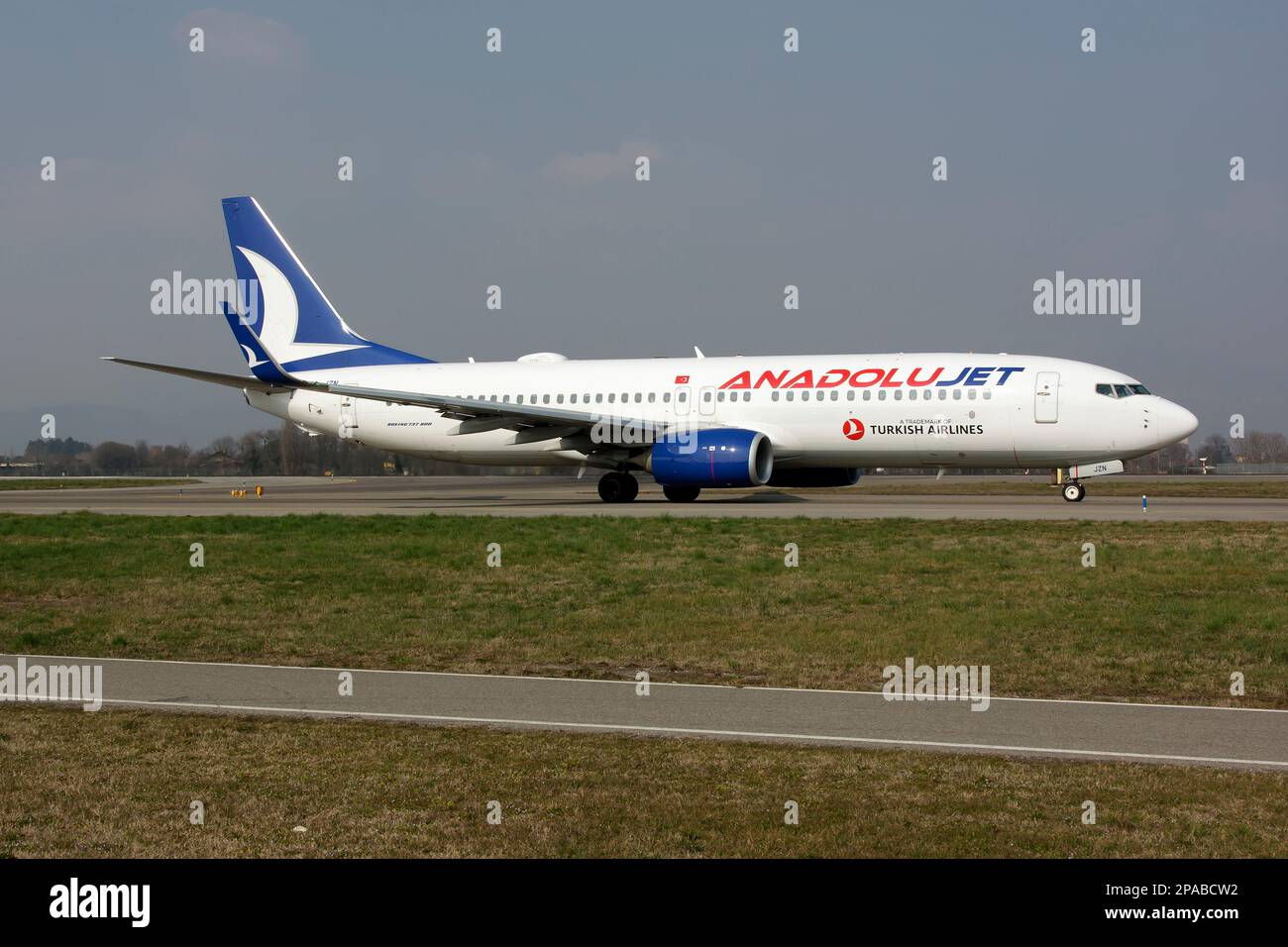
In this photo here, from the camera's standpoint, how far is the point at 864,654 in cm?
1280

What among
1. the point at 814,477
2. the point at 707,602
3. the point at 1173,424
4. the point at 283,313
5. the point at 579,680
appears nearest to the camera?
the point at 579,680

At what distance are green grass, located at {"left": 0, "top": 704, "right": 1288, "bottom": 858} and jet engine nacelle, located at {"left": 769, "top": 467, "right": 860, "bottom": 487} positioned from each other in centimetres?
2824

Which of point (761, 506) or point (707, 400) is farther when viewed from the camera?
point (707, 400)

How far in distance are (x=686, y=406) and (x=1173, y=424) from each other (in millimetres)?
12737

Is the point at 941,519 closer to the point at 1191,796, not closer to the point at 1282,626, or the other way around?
the point at 1282,626

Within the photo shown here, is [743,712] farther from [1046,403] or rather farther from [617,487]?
[617,487]

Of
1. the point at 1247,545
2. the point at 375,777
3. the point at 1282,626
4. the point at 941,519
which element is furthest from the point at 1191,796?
the point at 941,519

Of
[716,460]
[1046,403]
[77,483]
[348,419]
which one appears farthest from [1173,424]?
[77,483]

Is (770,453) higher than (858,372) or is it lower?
lower

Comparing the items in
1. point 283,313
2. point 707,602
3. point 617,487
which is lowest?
point 707,602

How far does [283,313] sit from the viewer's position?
139ft

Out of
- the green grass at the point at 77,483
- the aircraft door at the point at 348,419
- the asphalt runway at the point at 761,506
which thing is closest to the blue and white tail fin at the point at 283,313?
the aircraft door at the point at 348,419

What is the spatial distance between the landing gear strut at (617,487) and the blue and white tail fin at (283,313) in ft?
30.0
